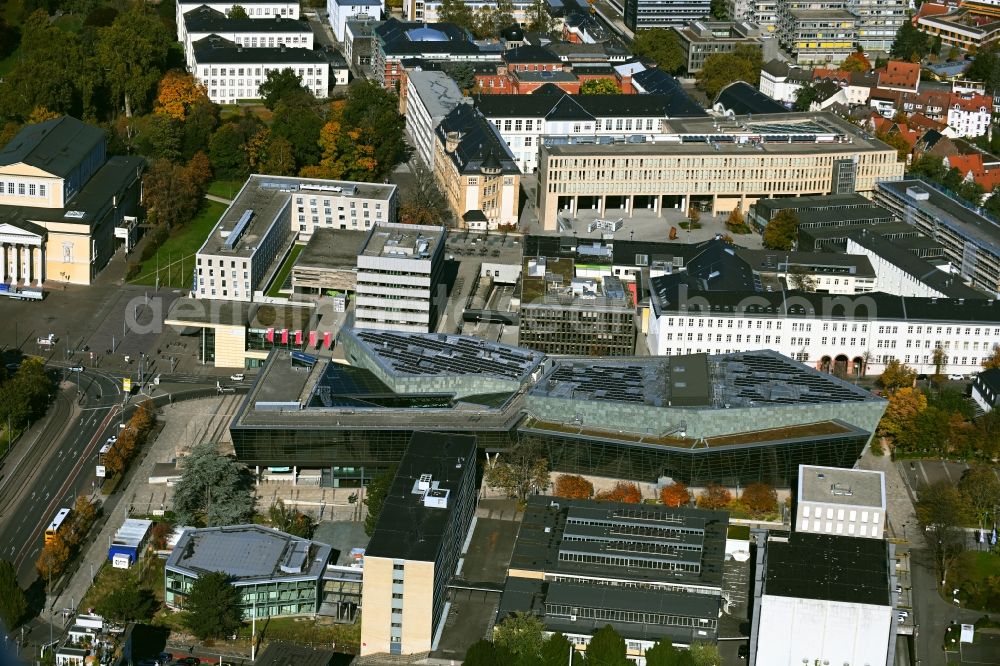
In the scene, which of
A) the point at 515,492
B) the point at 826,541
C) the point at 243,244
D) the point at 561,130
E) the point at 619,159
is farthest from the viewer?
the point at 561,130

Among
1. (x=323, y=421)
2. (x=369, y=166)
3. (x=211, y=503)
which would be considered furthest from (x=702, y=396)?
(x=369, y=166)

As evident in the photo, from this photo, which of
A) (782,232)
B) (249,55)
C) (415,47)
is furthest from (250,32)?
(782,232)

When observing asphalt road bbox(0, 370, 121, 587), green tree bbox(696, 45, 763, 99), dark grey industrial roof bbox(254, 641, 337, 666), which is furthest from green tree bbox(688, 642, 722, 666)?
green tree bbox(696, 45, 763, 99)

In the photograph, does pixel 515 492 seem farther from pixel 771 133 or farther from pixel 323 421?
pixel 771 133

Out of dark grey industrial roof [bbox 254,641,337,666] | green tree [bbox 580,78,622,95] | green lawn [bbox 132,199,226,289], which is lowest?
dark grey industrial roof [bbox 254,641,337,666]

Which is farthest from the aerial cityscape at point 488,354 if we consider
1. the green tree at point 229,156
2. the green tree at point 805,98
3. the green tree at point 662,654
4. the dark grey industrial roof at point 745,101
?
the dark grey industrial roof at point 745,101

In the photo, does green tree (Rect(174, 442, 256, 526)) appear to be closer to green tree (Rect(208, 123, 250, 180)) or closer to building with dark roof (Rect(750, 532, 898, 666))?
building with dark roof (Rect(750, 532, 898, 666))
